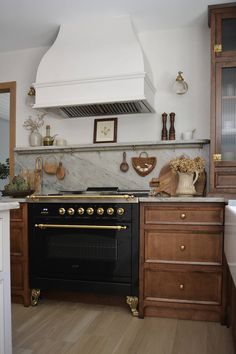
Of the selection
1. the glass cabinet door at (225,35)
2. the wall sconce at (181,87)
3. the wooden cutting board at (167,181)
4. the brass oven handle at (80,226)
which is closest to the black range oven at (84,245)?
the brass oven handle at (80,226)

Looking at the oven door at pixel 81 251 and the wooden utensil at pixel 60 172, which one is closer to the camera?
the oven door at pixel 81 251

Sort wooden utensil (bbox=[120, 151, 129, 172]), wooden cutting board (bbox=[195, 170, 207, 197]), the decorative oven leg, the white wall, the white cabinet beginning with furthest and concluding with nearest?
wooden utensil (bbox=[120, 151, 129, 172]), the white wall, wooden cutting board (bbox=[195, 170, 207, 197]), the decorative oven leg, the white cabinet

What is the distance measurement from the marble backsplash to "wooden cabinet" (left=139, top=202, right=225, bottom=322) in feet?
2.13

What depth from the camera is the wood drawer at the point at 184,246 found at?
7.27 ft

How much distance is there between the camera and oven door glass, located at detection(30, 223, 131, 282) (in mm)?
2355

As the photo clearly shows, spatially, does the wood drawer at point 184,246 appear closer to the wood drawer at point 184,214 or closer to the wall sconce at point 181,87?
the wood drawer at point 184,214

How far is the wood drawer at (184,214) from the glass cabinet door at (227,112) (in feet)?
1.55

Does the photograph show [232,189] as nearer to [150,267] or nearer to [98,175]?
[150,267]

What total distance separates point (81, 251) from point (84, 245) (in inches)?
2.2

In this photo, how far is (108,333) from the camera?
2.06 m

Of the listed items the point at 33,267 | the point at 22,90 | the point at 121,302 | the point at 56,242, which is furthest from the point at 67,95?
the point at 121,302

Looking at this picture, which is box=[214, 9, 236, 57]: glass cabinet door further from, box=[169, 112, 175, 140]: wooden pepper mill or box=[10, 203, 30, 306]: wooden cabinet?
box=[10, 203, 30, 306]: wooden cabinet

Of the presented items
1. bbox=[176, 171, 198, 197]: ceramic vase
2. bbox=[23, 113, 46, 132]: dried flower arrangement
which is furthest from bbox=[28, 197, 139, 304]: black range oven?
bbox=[23, 113, 46, 132]: dried flower arrangement

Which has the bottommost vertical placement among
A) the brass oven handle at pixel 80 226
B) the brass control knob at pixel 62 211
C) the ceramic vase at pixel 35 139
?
the brass oven handle at pixel 80 226
